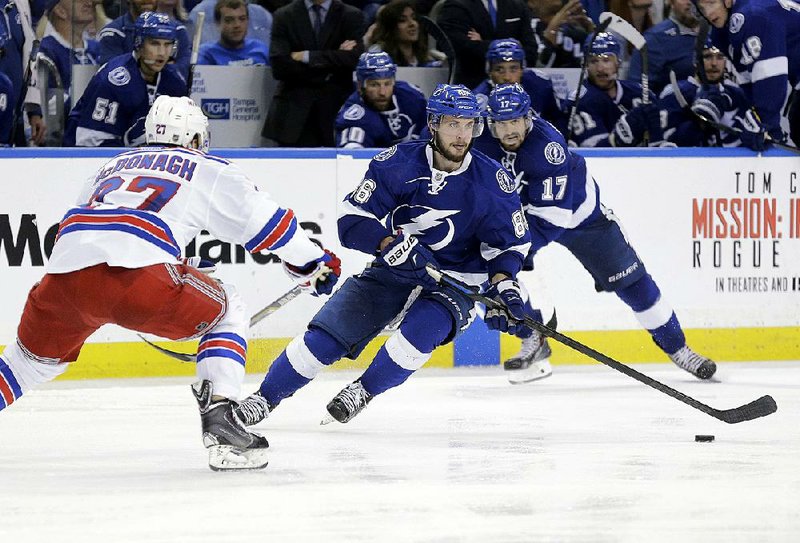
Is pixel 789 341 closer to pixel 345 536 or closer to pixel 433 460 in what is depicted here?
pixel 433 460

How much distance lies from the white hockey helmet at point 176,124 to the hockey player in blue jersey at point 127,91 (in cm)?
223

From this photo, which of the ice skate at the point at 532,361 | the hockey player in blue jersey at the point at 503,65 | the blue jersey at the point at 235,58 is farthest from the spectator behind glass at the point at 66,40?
the ice skate at the point at 532,361

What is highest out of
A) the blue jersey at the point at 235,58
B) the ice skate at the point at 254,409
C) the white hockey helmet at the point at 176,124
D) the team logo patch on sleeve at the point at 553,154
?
the white hockey helmet at the point at 176,124

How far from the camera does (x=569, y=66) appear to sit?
7.25 metres

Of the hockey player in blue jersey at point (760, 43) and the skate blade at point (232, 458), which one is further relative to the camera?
the hockey player in blue jersey at point (760, 43)

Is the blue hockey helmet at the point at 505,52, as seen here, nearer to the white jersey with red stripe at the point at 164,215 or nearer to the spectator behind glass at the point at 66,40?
the spectator behind glass at the point at 66,40

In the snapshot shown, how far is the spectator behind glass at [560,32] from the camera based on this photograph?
723 centimetres

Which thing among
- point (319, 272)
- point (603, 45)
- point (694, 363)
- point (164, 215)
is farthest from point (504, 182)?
point (603, 45)

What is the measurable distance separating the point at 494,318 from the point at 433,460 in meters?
0.61

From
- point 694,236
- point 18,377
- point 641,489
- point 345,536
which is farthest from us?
point 694,236

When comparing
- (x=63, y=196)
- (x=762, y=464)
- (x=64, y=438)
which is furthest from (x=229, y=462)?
(x=63, y=196)

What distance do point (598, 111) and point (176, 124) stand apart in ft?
10.9

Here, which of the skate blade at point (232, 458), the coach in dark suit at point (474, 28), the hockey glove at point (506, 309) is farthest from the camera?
the coach in dark suit at point (474, 28)

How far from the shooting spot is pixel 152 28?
641cm
